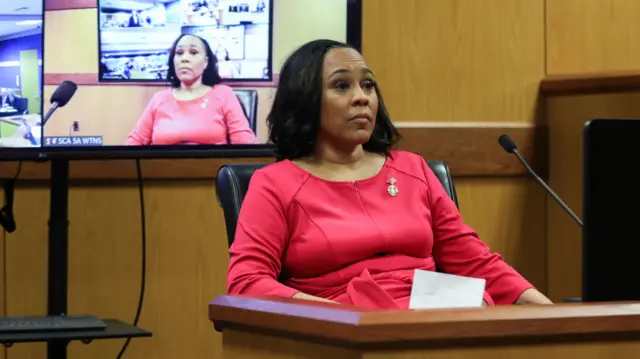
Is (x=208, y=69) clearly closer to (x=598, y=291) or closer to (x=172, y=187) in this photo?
(x=172, y=187)

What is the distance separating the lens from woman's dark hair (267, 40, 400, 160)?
237cm

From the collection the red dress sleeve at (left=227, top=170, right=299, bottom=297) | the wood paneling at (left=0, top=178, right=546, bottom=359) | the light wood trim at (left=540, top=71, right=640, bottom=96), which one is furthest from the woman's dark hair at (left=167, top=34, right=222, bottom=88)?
the light wood trim at (left=540, top=71, right=640, bottom=96)

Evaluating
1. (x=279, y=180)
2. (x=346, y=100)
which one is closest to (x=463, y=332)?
(x=279, y=180)

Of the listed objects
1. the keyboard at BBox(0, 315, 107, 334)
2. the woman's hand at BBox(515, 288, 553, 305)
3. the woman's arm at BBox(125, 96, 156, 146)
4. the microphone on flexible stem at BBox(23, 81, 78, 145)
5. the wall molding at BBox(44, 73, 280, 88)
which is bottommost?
the keyboard at BBox(0, 315, 107, 334)

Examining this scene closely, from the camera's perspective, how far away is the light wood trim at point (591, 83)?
3475 millimetres

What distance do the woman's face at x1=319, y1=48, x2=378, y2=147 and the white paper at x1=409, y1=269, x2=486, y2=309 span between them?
25.5 inches

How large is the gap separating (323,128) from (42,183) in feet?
4.22

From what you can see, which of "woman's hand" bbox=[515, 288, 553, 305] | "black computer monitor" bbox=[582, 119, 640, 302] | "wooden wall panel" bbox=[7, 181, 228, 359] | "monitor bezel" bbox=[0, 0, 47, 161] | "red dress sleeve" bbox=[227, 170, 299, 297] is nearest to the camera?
"black computer monitor" bbox=[582, 119, 640, 302]

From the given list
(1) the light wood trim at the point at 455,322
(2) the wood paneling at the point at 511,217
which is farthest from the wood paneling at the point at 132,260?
(1) the light wood trim at the point at 455,322

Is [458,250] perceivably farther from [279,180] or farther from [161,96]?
[161,96]

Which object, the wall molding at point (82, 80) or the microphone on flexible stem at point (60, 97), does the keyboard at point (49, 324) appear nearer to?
the microphone on flexible stem at point (60, 97)

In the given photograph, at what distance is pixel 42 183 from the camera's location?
3.28 meters

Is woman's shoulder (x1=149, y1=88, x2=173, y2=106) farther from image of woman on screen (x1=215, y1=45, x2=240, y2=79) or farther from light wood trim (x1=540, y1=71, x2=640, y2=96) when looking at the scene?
light wood trim (x1=540, y1=71, x2=640, y2=96)

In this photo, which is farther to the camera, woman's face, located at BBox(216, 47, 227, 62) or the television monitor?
woman's face, located at BBox(216, 47, 227, 62)
